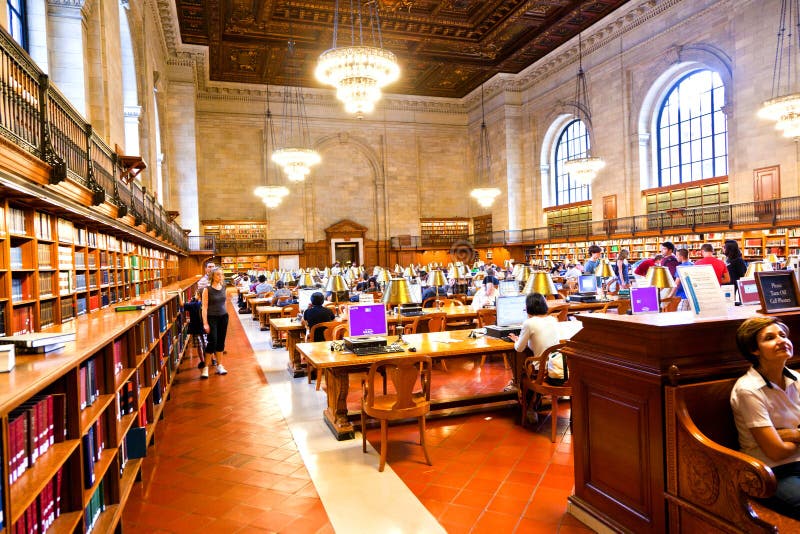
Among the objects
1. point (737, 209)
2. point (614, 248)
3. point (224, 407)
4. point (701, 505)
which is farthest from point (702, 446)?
point (614, 248)

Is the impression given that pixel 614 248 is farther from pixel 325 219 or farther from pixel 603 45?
pixel 325 219

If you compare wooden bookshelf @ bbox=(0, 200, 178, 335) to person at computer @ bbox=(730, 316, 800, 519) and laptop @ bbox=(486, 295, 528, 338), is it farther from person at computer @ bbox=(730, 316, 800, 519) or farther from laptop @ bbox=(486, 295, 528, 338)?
person at computer @ bbox=(730, 316, 800, 519)

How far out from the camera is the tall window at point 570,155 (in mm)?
21077

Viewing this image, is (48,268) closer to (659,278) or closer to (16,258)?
(16,258)

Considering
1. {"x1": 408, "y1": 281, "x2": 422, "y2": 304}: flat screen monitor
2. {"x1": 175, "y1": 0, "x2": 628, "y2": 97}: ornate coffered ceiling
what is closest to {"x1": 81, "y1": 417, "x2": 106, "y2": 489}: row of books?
{"x1": 408, "y1": 281, "x2": 422, "y2": 304}: flat screen monitor

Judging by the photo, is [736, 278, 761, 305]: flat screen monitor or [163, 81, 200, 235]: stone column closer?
[736, 278, 761, 305]: flat screen monitor

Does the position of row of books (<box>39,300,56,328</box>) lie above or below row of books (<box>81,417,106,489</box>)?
above

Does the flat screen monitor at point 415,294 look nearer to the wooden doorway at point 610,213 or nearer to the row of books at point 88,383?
the row of books at point 88,383

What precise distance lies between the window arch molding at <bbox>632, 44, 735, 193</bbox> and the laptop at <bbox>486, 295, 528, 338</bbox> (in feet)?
42.4

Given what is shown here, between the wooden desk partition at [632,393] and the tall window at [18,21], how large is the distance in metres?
7.24

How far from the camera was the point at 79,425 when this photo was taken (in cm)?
199

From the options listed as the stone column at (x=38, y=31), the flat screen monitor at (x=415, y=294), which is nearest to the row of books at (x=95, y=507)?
the flat screen monitor at (x=415, y=294)

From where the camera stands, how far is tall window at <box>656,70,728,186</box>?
50.5ft

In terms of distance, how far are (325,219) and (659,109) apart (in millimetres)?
14959
